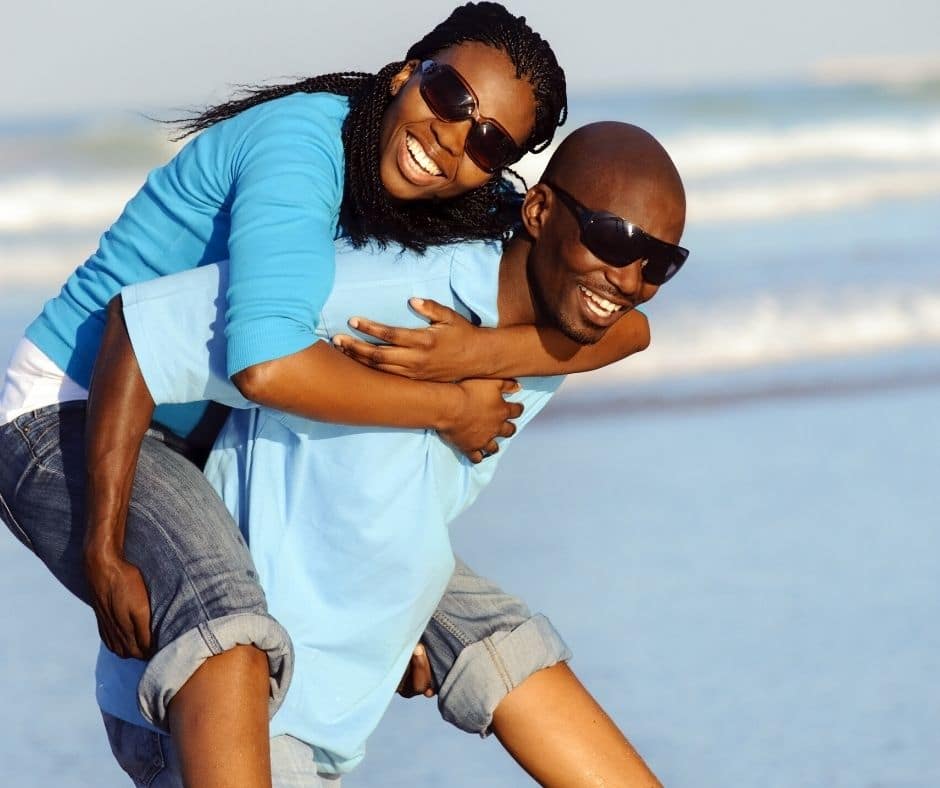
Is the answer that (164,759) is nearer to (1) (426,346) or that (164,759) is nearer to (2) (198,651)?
(2) (198,651)

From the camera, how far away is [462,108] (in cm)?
276

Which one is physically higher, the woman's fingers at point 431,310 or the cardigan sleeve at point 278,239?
the cardigan sleeve at point 278,239

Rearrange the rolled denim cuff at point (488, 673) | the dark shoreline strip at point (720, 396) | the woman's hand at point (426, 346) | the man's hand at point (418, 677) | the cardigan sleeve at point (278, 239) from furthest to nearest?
the dark shoreline strip at point (720, 396) < the man's hand at point (418, 677) < the rolled denim cuff at point (488, 673) < the woman's hand at point (426, 346) < the cardigan sleeve at point (278, 239)

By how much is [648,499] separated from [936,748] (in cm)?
189

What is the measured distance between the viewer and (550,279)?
281cm

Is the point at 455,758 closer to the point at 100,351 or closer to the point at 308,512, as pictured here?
the point at 308,512

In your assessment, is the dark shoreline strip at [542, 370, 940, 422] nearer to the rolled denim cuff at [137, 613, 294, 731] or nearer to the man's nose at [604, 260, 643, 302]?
the man's nose at [604, 260, 643, 302]

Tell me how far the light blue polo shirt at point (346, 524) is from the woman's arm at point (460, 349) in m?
0.05

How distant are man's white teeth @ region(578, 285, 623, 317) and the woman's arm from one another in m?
0.09

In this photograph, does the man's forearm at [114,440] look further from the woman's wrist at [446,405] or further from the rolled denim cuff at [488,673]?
the rolled denim cuff at [488,673]

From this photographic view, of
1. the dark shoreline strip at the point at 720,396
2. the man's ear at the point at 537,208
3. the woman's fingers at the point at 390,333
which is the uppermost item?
the man's ear at the point at 537,208

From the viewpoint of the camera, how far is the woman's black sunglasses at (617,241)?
8.97 ft

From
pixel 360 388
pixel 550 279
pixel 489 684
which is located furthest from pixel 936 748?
pixel 360 388

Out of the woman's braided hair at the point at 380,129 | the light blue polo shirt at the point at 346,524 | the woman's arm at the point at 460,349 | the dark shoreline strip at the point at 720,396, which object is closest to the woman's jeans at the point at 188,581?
the light blue polo shirt at the point at 346,524
